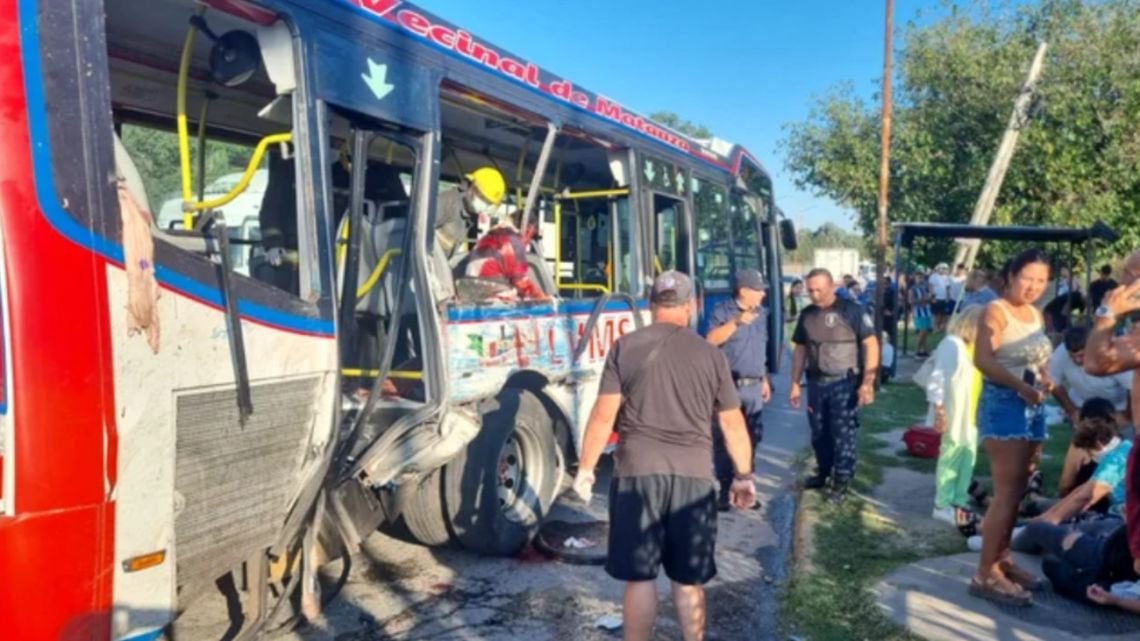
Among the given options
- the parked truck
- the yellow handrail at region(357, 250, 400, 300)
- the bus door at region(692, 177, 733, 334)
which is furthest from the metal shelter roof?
the parked truck

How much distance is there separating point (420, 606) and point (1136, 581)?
11.3ft

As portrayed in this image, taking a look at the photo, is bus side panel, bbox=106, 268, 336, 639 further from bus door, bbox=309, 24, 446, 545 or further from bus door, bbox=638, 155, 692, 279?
bus door, bbox=638, 155, 692, 279

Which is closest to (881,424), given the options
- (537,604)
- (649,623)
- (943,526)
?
(943,526)

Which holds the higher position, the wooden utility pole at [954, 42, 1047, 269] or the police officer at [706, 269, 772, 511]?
the wooden utility pole at [954, 42, 1047, 269]

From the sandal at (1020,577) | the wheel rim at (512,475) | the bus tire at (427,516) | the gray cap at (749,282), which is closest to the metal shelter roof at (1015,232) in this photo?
the gray cap at (749,282)

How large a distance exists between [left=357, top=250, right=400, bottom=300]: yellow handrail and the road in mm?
1563

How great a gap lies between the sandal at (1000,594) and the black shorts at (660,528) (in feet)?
5.87

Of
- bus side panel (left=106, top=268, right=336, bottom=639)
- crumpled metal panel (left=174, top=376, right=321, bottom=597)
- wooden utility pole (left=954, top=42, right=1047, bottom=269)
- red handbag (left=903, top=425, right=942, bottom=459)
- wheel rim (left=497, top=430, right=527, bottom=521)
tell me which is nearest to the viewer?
bus side panel (left=106, top=268, right=336, bottom=639)

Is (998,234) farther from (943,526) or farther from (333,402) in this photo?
(333,402)

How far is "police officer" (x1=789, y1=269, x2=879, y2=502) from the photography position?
21.7 feet

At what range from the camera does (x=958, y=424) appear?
5.93 meters

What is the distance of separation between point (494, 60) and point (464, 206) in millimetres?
968

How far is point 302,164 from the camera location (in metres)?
3.73

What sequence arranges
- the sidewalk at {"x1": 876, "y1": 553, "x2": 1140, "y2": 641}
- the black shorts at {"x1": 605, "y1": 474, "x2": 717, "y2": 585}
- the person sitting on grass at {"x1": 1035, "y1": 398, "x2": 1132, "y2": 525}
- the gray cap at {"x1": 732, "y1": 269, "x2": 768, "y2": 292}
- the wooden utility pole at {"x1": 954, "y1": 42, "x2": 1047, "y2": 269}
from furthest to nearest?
the wooden utility pole at {"x1": 954, "y1": 42, "x2": 1047, "y2": 269} < the gray cap at {"x1": 732, "y1": 269, "x2": 768, "y2": 292} < the person sitting on grass at {"x1": 1035, "y1": 398, "x2": 1132, "y2": 525} < the sidewalk at {"x1": 876, "y1": 553, "x2": 1140, "y2": 641} < the black shorts at {"x1": 605, "y1": 474, "x2": 717, "y2": 585}
